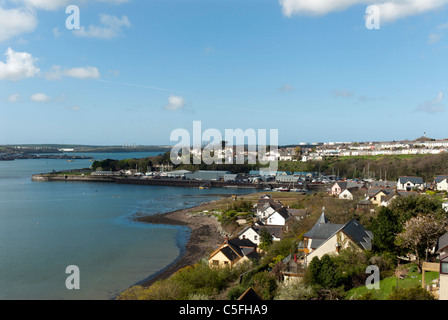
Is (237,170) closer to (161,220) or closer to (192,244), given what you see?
(161,220)

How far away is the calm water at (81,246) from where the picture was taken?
1143cm

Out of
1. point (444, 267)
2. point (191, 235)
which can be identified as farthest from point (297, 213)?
point (444, 267)

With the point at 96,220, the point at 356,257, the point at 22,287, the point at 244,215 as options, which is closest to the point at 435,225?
the point at 356,257

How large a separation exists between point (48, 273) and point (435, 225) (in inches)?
467

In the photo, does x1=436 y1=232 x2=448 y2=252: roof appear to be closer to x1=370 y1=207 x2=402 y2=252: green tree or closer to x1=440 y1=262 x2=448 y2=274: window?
x1=370 y1=207 x2=402 y2=252: green tree

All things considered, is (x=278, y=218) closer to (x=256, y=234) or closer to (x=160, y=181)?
(x=256, y=234)

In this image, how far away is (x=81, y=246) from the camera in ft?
52.2

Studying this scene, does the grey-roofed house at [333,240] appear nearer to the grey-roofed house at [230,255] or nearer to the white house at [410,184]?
the grey-roofed house at [230,255]

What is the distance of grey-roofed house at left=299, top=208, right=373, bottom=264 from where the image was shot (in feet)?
29.7

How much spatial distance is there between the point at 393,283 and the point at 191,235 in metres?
12.1

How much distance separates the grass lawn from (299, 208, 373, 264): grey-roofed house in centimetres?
165

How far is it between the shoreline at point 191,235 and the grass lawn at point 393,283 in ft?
21.3

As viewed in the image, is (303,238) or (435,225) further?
(303,238)

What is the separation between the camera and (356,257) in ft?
27.3
